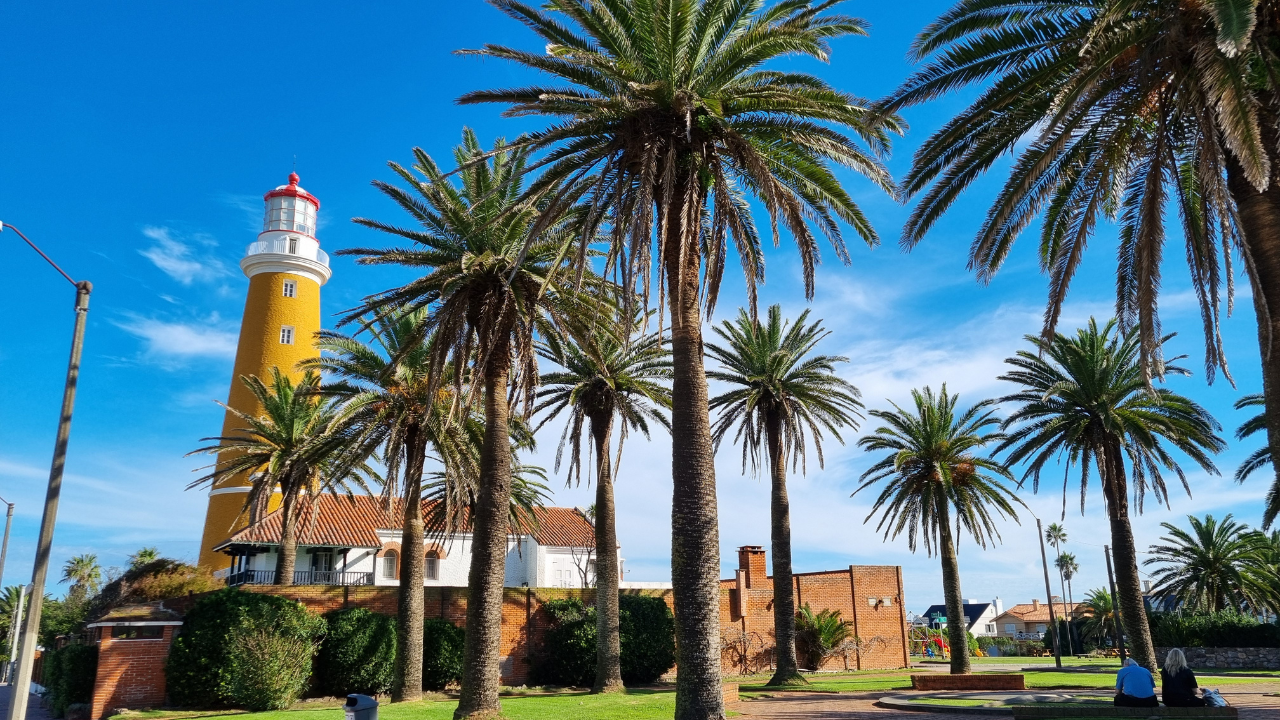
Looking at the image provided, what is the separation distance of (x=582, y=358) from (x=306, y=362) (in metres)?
8.28

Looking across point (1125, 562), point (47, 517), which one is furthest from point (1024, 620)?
point (47, 517)

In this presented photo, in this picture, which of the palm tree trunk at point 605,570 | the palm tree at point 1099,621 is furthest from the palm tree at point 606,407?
the palm tree at point 1099,621

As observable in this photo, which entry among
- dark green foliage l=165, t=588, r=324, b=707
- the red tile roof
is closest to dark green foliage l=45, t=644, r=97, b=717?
dark green foliage l=165, t=588, r=324, b=707

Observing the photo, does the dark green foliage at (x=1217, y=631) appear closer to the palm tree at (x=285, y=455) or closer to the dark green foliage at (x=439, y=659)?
the dark green foliage at (x=439, y=659)

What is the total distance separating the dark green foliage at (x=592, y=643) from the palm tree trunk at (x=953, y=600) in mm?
10225

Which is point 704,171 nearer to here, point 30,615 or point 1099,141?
point 1099,141

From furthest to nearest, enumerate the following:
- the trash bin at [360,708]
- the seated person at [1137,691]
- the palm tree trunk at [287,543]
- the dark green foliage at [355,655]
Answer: the palm tree trunk at [287,543] → the dark green foliage at [355,655] → the seated person at [1137,691] → the trash bin at [360,708]

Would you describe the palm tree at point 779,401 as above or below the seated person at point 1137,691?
above

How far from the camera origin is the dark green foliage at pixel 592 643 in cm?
3109

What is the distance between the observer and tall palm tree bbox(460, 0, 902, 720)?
13.6m

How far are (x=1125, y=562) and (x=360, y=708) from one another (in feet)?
88.8

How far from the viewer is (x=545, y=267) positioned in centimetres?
2016

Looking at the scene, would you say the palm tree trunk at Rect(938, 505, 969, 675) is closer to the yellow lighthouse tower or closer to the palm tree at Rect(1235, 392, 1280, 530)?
the palm tree at Rect(1235, 392, 1280, 530)

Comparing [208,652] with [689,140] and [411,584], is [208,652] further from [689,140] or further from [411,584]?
[689,140]
